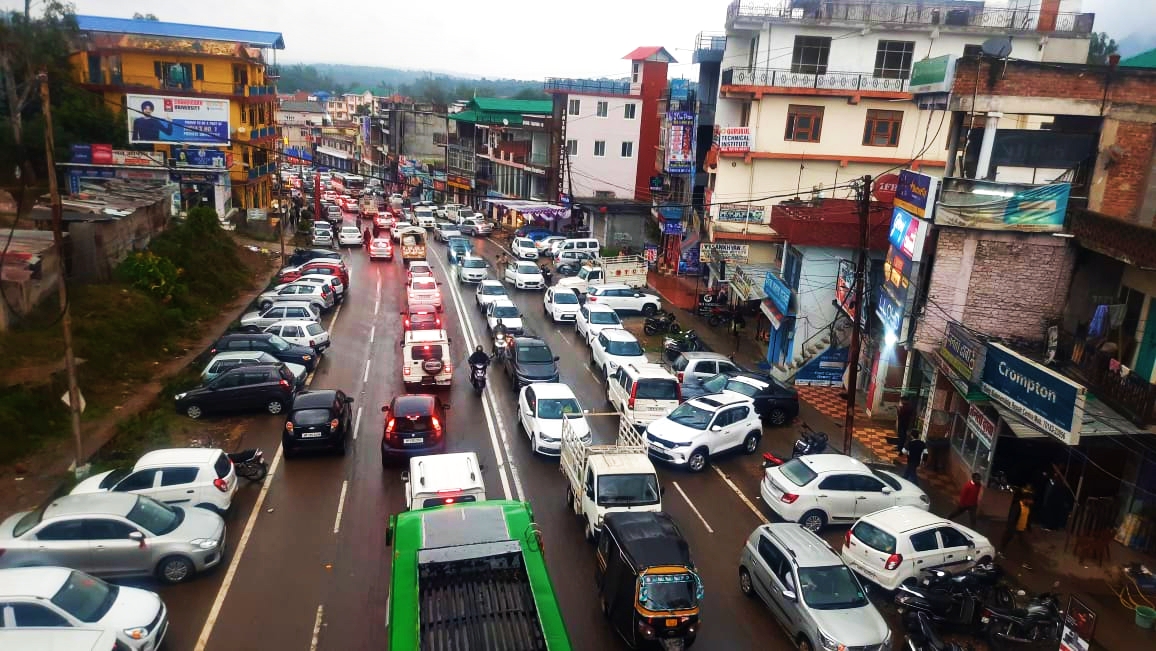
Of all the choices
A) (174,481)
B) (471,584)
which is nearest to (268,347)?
(174,481)

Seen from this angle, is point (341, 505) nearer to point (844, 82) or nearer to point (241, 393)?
point (241, 393)

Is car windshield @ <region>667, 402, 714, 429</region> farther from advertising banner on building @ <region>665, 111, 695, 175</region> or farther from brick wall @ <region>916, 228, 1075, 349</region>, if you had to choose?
advertising banner on building @ <region>665, 111, 695, 175</region>

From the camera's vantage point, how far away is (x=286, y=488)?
16.6 meters

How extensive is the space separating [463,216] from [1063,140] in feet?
177

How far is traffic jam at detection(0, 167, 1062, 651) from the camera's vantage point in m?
10.4

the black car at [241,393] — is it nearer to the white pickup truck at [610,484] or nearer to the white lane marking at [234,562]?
the white lane marking at [234,562]

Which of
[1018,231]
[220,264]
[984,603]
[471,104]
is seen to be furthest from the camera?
[471,104]

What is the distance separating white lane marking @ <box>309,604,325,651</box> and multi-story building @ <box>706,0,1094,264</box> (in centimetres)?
2676

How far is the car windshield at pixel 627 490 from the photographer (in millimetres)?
14148

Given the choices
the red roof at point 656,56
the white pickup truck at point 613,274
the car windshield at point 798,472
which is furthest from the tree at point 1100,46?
the car windshield at point 798,472

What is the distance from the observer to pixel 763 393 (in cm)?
2223

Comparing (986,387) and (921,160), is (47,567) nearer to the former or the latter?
(986,387)

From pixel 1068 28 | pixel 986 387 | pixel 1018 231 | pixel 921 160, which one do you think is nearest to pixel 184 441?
pixel 986 387

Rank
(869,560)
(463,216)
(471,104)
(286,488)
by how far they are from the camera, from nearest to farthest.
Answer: (869,560), (286,488), (463,216), (471,104)
